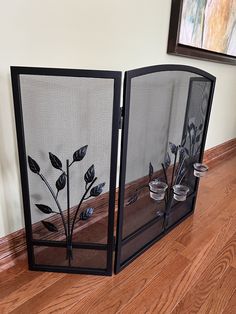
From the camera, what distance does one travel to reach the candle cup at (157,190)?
3.67 ft

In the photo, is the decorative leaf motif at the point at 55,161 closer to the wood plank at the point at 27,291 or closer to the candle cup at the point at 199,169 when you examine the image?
the wood plank at the point at 27,291

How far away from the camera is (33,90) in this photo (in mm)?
828

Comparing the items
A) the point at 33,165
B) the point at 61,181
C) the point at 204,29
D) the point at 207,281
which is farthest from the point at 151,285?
the point at 204,29

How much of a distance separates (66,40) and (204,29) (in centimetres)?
107

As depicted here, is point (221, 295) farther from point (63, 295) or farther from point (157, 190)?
point (63, 295)

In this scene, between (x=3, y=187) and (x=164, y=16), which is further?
(x=164, y=16)

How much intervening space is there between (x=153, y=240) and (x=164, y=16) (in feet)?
4.08

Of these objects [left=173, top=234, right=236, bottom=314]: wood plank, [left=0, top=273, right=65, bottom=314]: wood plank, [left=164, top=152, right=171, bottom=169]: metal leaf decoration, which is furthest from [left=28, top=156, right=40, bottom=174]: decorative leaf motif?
[left=173, top=234, right=236, bottom=314]: wood plank

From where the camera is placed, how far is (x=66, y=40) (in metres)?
1.02

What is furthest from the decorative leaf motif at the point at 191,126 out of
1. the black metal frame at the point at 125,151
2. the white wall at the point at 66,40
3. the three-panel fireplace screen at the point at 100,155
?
the white wall at the point at 66,40

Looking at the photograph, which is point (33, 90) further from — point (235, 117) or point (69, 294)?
point (235, 117)

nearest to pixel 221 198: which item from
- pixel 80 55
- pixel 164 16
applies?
pixel 164 16

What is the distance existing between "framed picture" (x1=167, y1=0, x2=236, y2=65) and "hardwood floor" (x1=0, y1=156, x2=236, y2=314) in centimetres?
115

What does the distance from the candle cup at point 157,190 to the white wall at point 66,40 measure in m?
0.60
